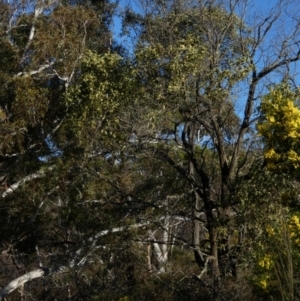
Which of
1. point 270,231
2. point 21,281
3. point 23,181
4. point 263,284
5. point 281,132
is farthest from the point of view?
point 23,181

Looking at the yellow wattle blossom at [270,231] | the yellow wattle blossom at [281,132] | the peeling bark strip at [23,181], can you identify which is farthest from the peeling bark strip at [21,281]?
the yellow wattle blossom at [281,132]

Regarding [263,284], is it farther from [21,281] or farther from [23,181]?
[23,181]

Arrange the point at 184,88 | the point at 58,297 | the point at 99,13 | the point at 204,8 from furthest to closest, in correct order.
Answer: the point at 99,13, the point at 58,297, the point at 204,8, the point at 184,88

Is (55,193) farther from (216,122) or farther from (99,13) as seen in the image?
(216,122)

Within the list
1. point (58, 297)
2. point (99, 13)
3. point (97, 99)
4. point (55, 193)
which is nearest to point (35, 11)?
point (99, 13)

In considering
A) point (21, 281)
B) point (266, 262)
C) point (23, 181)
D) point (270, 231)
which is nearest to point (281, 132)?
point (270, 231)

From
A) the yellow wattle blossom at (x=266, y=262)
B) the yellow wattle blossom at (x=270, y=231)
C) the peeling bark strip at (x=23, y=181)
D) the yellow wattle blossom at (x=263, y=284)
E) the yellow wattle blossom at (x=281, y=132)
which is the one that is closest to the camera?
the yellow wattle blossom at (x=281, y=132)

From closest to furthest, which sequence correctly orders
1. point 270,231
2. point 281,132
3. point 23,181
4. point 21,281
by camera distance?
1. point 281,132
2. point 270,231
3. point 21,281
4. point 23,181

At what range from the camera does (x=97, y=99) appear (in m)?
12.1

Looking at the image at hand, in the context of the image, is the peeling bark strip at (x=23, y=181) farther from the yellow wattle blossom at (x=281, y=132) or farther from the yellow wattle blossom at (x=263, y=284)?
the yellow wattle blossom at (x=281, y=132)

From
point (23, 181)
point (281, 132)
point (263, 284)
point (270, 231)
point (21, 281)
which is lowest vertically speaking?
point (263, 284)

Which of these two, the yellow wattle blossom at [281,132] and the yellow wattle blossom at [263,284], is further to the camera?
the yellow wattle blossom at [263,284]

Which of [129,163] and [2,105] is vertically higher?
[2,105]

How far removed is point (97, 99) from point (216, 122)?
2063mm
